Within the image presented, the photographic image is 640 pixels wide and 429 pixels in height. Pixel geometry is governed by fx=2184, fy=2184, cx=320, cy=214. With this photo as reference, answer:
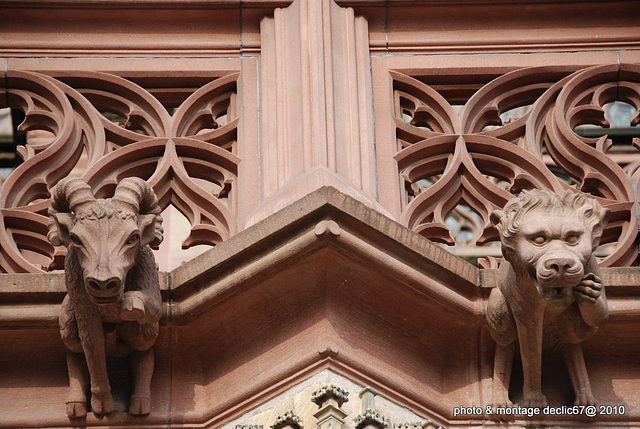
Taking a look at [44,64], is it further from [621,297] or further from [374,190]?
[621,297]

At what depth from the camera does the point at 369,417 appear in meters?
8.95

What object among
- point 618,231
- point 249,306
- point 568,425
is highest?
point 618,231

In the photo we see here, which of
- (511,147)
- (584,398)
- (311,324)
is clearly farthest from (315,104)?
(584,398)

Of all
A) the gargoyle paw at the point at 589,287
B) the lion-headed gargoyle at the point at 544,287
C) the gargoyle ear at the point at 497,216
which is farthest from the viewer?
the gargoyle ear at the point at 497,216

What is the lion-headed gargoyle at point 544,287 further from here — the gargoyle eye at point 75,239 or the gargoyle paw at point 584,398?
the gargoyle eye at point 75,239

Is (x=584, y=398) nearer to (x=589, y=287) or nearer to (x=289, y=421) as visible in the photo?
(x=589, y=287)

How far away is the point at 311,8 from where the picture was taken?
10992 mm

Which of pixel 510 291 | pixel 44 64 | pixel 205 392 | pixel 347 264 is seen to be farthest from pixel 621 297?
pixel 44 64

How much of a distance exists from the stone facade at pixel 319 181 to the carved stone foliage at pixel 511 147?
12 millimetres

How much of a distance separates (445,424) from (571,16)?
115 inches

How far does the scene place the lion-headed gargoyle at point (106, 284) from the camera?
877 cm

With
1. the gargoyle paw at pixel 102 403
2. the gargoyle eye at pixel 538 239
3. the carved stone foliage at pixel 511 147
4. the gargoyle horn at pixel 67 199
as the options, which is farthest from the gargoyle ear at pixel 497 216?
the gargoyle paw at pixel 102 403

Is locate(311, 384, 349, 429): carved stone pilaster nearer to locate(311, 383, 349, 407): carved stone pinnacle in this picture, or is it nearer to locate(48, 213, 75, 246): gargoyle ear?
locate(311, 383, 349, 407): carved stone pinnacle

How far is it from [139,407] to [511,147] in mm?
2455
